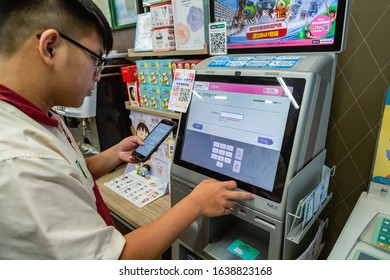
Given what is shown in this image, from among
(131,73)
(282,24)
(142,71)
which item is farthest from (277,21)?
(131,73)

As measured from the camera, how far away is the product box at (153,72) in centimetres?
135

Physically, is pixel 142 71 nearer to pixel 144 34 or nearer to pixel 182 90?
pixel 144 34

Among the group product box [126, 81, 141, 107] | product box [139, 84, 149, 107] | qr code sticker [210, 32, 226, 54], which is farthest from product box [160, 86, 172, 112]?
qr code sticker [210, 32, 226, 54]

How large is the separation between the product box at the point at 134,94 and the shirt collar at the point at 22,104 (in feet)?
2.95

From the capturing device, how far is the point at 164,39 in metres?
1.30

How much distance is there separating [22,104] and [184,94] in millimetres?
552

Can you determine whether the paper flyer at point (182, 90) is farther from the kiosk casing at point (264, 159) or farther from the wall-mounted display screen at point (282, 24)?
the wall-mounted display screen at point (282, 24)

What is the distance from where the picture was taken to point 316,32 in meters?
0.78

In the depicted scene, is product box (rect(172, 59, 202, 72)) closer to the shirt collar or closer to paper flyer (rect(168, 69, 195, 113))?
paper flyer (rect(168, 69, 195, 113))

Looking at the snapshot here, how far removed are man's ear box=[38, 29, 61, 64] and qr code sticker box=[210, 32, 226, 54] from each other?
0.62 m

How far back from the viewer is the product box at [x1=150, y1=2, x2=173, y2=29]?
1250mm

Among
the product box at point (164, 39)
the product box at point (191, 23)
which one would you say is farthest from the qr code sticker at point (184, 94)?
the product box at point (164, 39)
